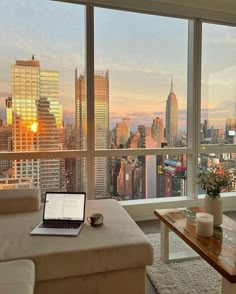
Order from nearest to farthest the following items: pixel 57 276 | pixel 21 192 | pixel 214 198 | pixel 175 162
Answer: pixel 57 276, pixel 214 198, pixel 21 192, pixel 175 162

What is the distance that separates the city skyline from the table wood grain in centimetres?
174

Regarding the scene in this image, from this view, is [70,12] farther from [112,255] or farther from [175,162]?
[112,255]

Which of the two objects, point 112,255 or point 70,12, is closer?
point 112,255

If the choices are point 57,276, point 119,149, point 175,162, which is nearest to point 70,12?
point 119,149

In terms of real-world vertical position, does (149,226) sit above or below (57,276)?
below

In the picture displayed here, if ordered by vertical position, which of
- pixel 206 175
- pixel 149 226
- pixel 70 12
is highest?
pixel 70 12

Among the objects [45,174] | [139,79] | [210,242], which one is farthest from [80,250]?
[139,79]

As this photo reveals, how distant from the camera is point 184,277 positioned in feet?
7.30

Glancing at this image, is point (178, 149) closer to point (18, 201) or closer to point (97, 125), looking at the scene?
point (97, 125)

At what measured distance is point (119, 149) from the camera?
149 inches

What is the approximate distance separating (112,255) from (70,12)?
10.0 ft

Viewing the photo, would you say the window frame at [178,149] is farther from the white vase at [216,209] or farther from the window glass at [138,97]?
the white vase at [216,209]

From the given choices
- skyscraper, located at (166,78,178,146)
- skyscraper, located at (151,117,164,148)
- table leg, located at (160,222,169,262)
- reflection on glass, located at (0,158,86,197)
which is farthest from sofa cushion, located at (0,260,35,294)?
skyscraper, located at (166,78,178,146)

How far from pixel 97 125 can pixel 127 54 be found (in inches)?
42.3
